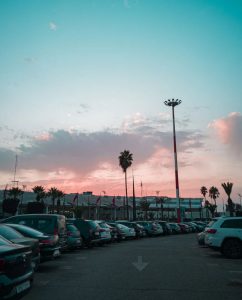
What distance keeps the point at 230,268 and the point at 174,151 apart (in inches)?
1465

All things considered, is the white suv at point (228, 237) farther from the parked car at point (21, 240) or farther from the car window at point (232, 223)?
the parked car at point (21, 240)

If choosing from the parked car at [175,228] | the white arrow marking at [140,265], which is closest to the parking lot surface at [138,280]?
the white arrow marking at [140,265]

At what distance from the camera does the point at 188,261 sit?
1420 cm


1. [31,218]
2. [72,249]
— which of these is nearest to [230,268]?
[31,218]

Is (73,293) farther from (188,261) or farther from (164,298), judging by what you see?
(188,261)

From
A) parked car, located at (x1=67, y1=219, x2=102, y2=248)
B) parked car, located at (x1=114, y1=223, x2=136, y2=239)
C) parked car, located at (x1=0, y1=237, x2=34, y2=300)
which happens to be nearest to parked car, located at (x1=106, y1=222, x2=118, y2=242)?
parked car, located at (x1=114, y1=223, x2=136, y2=239)

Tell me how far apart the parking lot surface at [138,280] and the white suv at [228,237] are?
0.94 m

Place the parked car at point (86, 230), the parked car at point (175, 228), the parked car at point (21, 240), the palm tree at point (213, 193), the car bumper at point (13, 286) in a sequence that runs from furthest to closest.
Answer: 1. the palm tree at point (213, 193)
2. the parked car at point (175, 228)
3. the parked car at point (86, 230)
4. the parked car at point (21, 240)
5. the car bumper at point (13, 286)

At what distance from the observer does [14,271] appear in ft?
20.0

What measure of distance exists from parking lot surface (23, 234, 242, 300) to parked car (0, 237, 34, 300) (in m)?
1.62

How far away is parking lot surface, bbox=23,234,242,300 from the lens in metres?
8.09

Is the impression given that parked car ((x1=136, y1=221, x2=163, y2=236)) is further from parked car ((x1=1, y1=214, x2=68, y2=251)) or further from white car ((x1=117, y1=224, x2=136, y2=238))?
parked car ((x1=1, y1=214, x2=68, y2=251))

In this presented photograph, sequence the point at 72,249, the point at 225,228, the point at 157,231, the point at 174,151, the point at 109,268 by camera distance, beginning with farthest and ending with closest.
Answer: the point at 174,151
the point at 157,231
the point at 72,249
the point at 225,228
the point at 109,268

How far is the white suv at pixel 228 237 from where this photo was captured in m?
15.1
